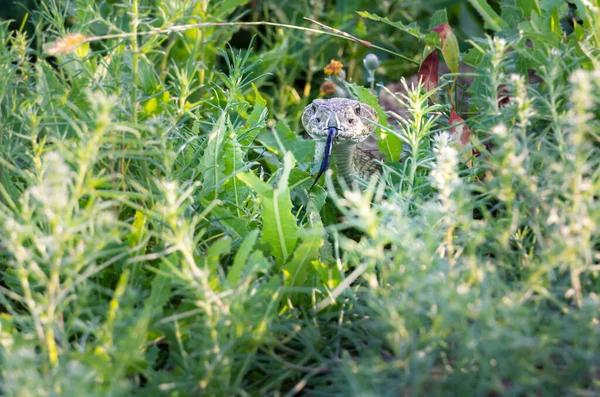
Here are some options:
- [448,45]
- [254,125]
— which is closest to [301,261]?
[254,125]

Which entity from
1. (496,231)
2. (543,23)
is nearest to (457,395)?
(496,231)

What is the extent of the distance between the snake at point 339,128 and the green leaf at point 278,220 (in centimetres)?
55

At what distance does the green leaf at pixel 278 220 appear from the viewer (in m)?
1.88

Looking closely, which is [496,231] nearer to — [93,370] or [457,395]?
[457,395]

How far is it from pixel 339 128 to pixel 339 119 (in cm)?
3

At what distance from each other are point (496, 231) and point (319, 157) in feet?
4.22

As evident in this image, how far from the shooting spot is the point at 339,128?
2570 millimetres

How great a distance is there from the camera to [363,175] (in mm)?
2895

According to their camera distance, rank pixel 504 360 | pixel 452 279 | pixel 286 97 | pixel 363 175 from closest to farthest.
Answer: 1. pixel 504 360
2. pixel 452 279
3. pixel 363 175
4. pixel 286 97

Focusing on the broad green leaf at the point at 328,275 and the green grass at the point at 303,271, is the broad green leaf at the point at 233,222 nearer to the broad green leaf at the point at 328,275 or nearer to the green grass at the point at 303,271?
the green grass at the point at 303,271

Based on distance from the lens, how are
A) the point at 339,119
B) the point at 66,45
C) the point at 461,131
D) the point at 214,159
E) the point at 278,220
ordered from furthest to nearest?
the point at 339,119, the point at 461,131, the point at 214,159, the point at 278,220, the point at 66,45

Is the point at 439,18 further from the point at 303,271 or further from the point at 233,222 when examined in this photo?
the point at 303,271

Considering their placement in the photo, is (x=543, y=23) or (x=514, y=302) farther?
(x=543, y=23)

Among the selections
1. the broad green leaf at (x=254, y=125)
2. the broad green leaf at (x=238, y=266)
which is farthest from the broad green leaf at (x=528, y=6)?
the broad green leaf at (x=238, y=266)
